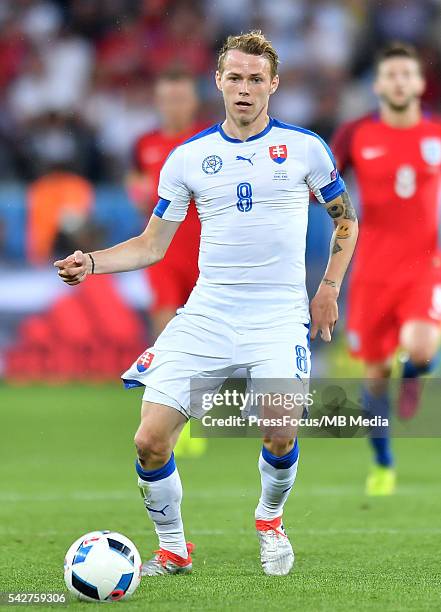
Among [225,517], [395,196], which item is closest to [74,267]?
[225,517]

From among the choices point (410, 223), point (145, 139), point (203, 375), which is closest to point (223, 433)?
point (145, 139)

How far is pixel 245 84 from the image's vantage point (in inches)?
225

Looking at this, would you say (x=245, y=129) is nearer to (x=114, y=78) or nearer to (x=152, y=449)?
(x=152, y=449)

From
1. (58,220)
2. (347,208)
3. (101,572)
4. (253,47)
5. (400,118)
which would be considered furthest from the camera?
(58,220)

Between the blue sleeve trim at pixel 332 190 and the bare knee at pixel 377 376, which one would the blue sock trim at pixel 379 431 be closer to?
the bare knee at pixel 377 376

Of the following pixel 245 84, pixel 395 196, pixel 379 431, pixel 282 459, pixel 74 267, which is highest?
pixel 245 84

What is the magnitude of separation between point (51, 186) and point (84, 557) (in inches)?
407

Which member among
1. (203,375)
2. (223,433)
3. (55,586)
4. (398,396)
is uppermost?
(203,375)

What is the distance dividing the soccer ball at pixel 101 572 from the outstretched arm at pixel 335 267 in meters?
1.37

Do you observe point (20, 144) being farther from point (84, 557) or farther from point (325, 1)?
point (84, 557)

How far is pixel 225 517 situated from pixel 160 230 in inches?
87.5

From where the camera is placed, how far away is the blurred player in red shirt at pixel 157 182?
10133mm

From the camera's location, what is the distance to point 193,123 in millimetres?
10492

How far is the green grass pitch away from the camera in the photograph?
17.4ft
